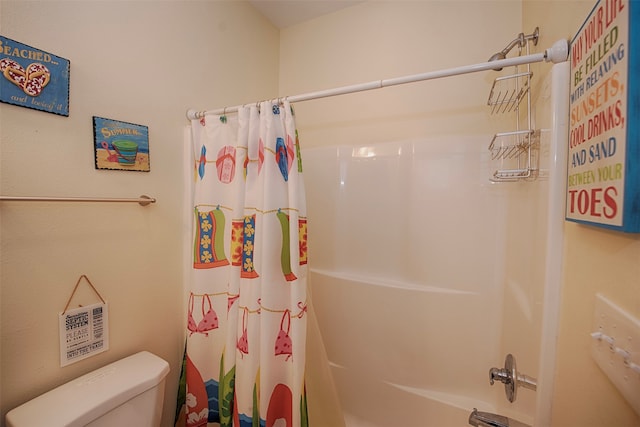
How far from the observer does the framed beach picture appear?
0.93 m

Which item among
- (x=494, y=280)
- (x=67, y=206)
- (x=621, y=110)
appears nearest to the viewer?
(x=621, y=110)

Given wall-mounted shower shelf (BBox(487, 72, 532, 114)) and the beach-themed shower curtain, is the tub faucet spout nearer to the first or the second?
the beach-themed shower curtain

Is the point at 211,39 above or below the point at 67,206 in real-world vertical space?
above

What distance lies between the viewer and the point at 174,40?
1.17 m

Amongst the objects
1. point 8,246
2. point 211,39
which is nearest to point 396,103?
point 211,39

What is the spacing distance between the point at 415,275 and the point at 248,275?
36.7 inches

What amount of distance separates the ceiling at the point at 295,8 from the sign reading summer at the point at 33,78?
3.93 ft

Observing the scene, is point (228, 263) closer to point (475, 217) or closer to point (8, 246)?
point (8, 246)

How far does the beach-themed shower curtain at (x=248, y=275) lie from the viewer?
3.31 feet

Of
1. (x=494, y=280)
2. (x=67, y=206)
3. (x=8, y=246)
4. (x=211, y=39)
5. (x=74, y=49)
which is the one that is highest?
(x=211, y=39)

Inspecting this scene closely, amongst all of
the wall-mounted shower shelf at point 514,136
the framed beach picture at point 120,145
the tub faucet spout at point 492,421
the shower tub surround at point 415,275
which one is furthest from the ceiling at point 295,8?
the tub faucet spout at point 492,421

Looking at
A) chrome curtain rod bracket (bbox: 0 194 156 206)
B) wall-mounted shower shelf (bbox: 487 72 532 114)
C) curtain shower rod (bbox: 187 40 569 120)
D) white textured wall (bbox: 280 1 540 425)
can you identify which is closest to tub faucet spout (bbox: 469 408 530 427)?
white textured wall (bbox: 280 1 540 425)

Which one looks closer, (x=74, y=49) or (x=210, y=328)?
(x=74, y=49)

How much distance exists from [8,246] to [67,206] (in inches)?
7.0
